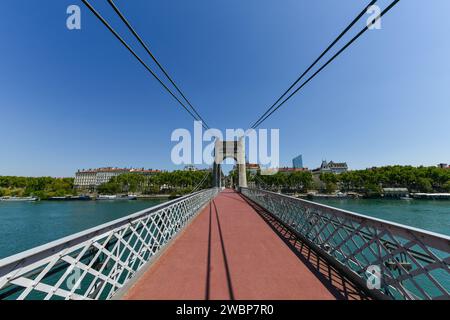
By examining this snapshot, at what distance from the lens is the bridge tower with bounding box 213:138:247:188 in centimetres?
2090

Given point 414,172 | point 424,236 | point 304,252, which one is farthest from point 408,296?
point 414,172

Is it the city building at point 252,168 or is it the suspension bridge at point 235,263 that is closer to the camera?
the suspension bridge at point 235,263

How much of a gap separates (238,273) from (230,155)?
20314 millimetres

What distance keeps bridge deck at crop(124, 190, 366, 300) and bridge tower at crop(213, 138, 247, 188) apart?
16338mm

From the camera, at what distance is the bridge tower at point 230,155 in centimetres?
2090

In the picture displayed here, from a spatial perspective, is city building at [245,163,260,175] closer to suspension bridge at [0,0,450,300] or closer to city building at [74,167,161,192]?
city building at [74,167,161,192]

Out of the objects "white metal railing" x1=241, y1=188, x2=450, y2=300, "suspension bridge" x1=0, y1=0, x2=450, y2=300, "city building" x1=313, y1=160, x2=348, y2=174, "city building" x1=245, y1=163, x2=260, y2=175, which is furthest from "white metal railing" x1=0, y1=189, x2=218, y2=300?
"city building" x1=313, y1=160, x2=348, y2=174

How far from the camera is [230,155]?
75.0 feet

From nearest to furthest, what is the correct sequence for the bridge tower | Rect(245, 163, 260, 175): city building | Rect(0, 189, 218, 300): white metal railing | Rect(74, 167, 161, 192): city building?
Rect(0, 189, 218, 300): white metal railing → the bridge tower → Rect(245, 163, 260, 175): city building → Rect(74, 167, 161, 192): city building

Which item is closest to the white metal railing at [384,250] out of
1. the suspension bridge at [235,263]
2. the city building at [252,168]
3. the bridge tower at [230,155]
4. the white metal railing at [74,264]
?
the suspension bridge at [235,263]

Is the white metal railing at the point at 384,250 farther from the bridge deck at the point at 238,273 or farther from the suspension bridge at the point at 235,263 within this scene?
the bridge deck at the point at 238,273

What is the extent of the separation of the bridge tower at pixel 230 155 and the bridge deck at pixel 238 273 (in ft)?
53.6
